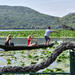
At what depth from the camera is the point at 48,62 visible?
14.4 feet

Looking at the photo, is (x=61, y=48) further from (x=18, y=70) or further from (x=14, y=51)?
(x=14, y=51)

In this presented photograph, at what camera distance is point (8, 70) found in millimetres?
4469

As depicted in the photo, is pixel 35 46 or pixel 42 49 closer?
pixel 35 46

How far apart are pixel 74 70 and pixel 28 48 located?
1505 cm

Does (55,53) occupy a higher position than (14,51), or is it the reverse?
(55,53)

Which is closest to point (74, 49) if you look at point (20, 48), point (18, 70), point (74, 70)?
point (74, 70)

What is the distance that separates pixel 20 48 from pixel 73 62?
1495 cm

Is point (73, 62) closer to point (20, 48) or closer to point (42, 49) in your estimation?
point (20, 48)

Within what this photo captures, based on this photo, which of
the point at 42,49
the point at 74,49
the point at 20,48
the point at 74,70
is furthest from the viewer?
the point at 42,49

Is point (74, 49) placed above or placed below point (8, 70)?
above

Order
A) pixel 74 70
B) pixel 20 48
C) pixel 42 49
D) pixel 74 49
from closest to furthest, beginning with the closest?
pixel 74 70 → pixel 74 49 → pixel 20 48 → pixel 42 49

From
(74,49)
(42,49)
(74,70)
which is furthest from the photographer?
(42,49)

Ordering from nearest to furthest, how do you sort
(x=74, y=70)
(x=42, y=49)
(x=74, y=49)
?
(x=74, y=70) → (x=74, y=49) → (x=42, y=49)

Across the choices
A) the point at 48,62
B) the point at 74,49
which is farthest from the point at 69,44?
the point at 48,62
